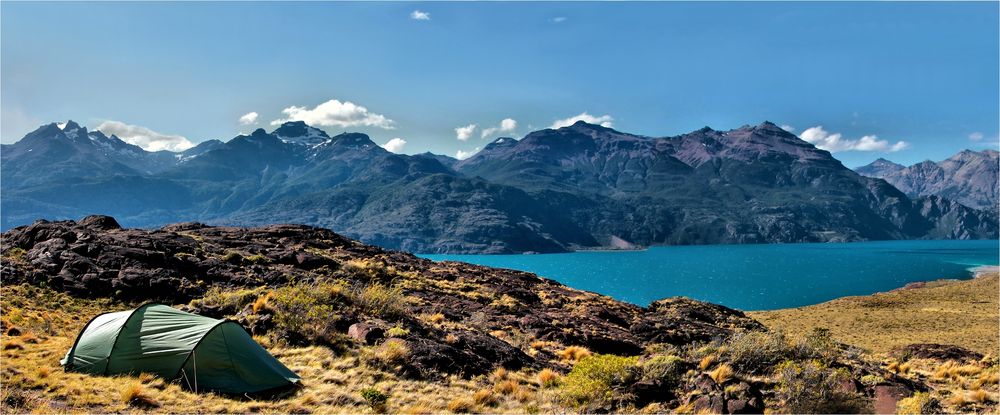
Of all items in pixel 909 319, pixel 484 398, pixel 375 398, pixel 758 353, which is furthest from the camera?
pixel 909 319

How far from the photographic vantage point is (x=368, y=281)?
35.3m

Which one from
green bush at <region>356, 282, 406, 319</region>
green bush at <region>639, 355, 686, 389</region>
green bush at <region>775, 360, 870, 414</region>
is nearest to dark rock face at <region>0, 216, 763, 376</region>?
green bush at <region>356, 282, 406, 319</region>

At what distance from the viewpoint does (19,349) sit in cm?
1538

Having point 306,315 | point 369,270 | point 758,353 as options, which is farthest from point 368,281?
point 758,353

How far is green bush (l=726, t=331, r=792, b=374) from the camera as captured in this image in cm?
1618

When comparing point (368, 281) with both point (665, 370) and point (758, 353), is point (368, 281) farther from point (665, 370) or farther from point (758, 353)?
point (758, 353)

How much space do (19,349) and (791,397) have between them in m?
22.6

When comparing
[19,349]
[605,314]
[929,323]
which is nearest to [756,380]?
[605,314]

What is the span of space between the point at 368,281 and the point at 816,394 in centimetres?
2842

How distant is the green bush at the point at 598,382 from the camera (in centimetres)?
1388

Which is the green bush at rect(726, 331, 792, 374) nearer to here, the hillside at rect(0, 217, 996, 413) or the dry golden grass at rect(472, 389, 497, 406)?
the hillside at rect(0, 217, 996, 413)

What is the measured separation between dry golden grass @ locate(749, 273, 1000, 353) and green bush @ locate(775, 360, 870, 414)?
56.9 ft

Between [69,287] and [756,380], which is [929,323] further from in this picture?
[69,287]

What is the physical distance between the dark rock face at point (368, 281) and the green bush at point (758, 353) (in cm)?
722
